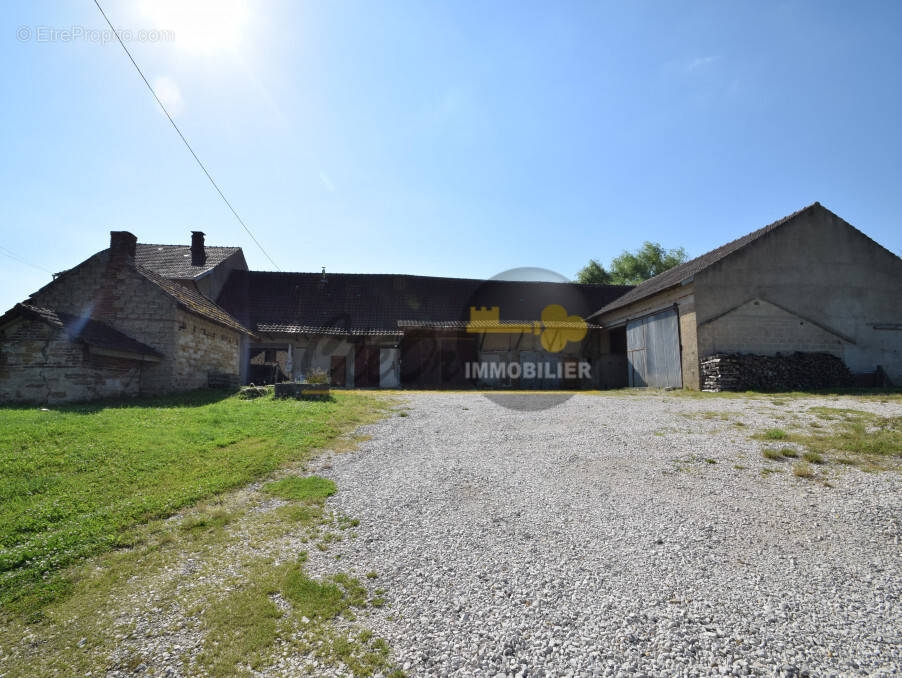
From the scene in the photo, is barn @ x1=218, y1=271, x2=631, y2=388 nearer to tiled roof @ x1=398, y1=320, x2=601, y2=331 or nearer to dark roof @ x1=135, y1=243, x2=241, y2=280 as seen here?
tiled roof @ x1=398, y1=320, x2=601, y2=331

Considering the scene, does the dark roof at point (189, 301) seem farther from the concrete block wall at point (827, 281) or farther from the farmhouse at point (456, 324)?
the concrete block wall at point (827, 281)

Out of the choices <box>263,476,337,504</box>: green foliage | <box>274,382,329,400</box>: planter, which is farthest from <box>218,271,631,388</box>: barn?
<box>263,476,337,504</box>: green foliage

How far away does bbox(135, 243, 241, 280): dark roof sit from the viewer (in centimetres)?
2014

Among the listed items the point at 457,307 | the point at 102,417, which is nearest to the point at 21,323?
the point at 102,417

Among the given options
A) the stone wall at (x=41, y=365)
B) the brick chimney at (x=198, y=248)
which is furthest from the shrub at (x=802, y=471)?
the brick chimney at (x=198, y=248)

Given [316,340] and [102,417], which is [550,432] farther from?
[316,340]

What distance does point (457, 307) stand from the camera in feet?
76.5

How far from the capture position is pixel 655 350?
1697 cm

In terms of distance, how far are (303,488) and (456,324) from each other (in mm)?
14738

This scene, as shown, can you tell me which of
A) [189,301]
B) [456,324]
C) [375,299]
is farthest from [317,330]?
[456,324]

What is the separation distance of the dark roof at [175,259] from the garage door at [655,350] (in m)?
20.7

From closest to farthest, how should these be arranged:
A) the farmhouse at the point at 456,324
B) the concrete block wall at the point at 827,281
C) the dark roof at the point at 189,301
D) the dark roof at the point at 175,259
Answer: the farmhouse at the point at 456,324
the dark roof at the point at 189,301
the concrete block wall at the point at 827,281
the dark roof at the point at 175,259

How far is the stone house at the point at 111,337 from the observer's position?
32.0ft

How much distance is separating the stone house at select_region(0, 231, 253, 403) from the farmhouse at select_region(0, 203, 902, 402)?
0.04m
